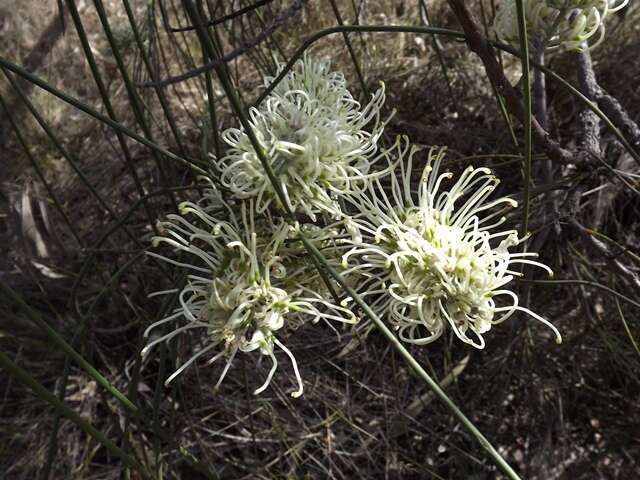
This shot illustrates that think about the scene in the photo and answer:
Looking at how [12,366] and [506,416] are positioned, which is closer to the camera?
[12,366]

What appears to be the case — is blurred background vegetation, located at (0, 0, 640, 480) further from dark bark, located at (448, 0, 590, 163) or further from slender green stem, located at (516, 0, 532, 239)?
slender green stem, located at (516, 0, 532, 239)

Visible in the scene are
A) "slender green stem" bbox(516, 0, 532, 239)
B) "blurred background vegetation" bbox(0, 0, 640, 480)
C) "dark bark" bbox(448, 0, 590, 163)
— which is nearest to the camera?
"slender green stem" bbox(516, 0, 532, 239)

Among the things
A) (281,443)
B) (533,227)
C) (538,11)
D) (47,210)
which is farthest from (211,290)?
(47,210)

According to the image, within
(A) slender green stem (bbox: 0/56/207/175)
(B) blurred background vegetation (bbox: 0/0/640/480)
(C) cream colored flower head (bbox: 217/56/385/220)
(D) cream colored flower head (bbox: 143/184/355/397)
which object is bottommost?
(B) blurred background vegetation (bbox: 0/0/640/480)

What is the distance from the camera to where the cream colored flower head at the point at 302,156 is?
43 cm

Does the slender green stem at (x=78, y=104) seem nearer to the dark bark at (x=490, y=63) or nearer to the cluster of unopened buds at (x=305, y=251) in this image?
the cluster of unopened buds at (x=305, y=251)

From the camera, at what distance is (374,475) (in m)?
1.08

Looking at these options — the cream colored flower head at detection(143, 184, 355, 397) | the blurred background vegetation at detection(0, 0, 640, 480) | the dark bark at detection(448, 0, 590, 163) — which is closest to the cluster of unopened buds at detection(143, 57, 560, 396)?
the cream colored flower head at detection(143, 184, 355, 397)

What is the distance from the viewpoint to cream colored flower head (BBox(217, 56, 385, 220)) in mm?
428

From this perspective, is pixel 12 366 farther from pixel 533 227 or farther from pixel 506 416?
pixel 506 416

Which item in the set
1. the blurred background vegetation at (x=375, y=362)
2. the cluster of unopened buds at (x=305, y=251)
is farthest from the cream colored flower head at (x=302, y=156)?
the blurred background vegetation at (x=375, y=362)

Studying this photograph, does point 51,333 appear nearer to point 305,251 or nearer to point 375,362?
point 305,251

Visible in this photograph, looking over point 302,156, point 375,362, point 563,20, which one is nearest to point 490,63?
point 563,20

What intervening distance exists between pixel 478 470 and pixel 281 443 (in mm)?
321
